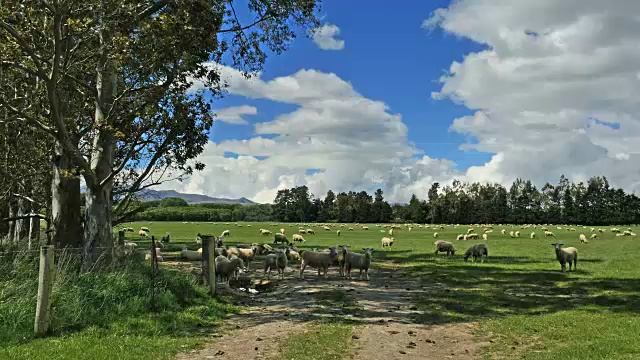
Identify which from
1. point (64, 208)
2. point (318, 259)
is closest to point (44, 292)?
point (64, 208)

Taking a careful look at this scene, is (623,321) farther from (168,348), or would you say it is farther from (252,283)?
(252,283)

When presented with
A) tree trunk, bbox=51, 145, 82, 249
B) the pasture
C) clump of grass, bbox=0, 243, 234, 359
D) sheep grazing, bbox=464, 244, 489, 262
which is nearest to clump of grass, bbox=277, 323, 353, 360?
the pasture

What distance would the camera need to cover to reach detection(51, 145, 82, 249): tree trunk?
1870cm

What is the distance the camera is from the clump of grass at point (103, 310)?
34.5ft

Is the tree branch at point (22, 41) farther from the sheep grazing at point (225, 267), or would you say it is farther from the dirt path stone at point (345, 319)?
the sheep grazing at point (225, 267)

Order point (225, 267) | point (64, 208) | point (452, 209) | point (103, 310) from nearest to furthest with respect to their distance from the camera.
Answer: point (103, 310) → point (64, 208) → point (225, 267) → point (452, 209)

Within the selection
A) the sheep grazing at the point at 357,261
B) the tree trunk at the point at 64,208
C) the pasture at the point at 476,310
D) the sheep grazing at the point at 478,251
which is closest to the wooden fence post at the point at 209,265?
the pasture at the point at 476,310

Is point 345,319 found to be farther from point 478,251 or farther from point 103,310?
point 478,251

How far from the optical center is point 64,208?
743 inches

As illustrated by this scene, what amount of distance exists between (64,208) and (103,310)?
306 inches

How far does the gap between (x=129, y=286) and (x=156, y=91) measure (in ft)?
24.6

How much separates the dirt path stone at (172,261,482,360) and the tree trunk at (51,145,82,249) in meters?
6.29

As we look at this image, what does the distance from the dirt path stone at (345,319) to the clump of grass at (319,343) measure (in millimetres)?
243

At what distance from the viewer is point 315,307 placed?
16.2 metres
